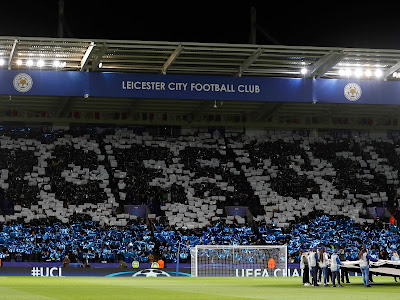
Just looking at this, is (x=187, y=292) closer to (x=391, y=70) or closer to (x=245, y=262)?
(x=245, y=262)

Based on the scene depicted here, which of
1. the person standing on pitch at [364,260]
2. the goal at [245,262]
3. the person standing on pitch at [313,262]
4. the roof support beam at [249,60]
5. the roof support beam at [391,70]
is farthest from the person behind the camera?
the goal at [245,262]

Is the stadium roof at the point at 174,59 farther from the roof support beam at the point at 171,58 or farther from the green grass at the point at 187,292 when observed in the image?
the green grass at the point at 187,292

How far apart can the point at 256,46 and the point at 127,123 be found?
15.6 m

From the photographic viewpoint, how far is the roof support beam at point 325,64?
37.9 m

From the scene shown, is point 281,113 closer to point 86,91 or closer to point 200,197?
point 200,197

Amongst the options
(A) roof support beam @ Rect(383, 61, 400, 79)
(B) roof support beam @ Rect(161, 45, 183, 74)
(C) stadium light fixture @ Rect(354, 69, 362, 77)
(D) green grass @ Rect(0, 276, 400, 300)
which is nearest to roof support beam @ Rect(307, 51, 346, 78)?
(C) stadium light fixture @ Rect(354, 69, 362, 77)

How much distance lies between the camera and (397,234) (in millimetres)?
44531

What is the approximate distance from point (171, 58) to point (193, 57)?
1382 millimetres

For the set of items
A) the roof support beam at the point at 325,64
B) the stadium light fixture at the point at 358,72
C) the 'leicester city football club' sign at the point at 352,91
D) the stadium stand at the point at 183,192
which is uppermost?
the roof support beam at the point at 325,64

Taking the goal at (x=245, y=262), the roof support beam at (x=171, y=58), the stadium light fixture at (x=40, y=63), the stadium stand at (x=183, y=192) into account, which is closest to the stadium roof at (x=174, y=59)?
the roof support beam at (x=171, y=58)

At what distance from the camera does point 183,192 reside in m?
47.2

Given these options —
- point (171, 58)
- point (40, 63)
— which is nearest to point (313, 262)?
point (171, 58)

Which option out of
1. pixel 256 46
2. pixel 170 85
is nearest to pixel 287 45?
pixel 256 46

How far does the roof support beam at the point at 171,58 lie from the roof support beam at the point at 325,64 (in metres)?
7.55
